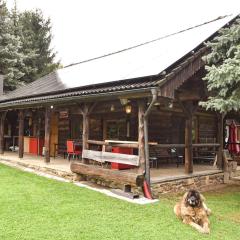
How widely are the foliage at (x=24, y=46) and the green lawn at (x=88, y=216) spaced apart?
18.2 metres

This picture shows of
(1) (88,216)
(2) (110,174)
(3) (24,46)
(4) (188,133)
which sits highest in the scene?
(3) (24,46)

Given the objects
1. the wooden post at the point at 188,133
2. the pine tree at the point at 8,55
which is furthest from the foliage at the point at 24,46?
the wooden post at the point at 188,133

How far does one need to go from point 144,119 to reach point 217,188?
4246 mm

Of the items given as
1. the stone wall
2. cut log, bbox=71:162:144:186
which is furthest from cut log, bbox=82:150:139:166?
the stone wall

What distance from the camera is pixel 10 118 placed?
67.6ft

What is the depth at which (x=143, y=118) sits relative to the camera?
9008 millimetres

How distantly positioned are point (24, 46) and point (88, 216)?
91.0 ft

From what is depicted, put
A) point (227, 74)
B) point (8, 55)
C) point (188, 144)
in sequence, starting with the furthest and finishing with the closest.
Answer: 1. point (8, 55)
2. point (188, 144)
3. point (227, 74)

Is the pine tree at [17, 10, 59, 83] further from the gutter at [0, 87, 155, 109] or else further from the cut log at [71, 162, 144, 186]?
the cut log at [71, 162, 144, 186]

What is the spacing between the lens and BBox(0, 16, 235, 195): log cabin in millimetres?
9117

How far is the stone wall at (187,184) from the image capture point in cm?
948

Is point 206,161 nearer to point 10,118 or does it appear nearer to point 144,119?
point 144,119

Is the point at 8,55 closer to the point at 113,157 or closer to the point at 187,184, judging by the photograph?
the point at 113,157

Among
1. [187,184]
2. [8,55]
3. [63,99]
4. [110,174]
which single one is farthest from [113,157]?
[8,55]
